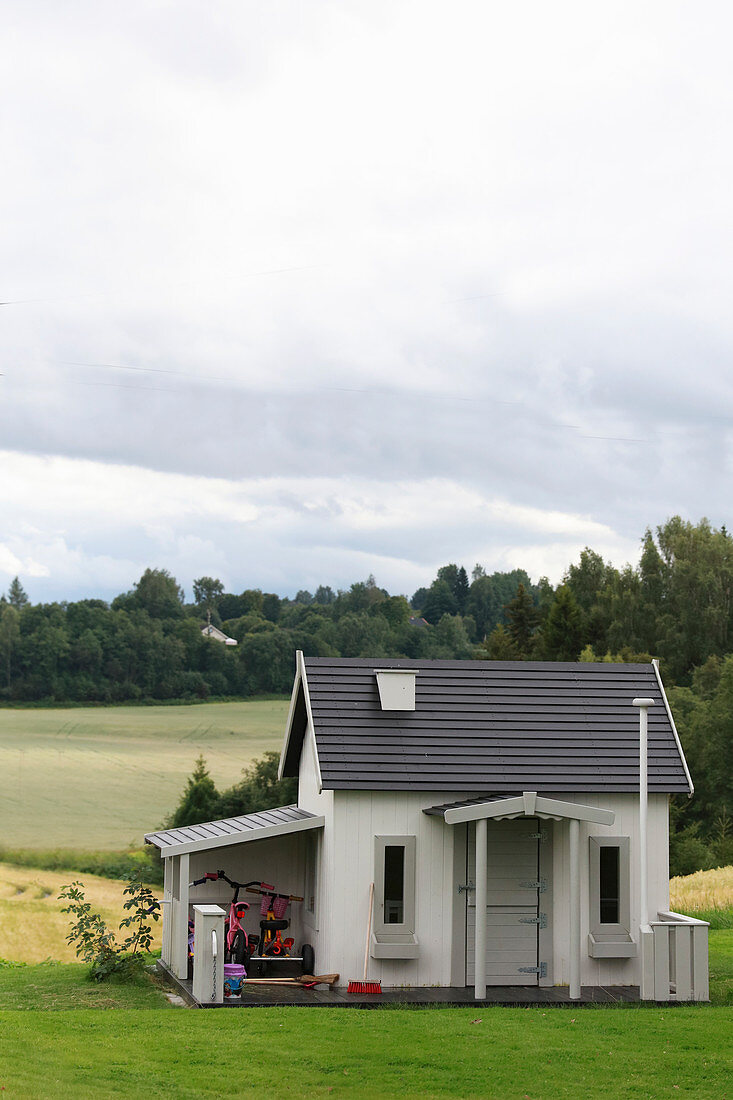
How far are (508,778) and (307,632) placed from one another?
83.2 metres

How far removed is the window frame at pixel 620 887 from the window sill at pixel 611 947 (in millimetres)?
42

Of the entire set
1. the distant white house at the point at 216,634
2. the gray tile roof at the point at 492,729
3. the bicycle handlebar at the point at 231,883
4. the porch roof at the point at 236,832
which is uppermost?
the distant white house at the point at 216,634

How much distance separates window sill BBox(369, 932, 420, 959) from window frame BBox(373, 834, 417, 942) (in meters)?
0.01

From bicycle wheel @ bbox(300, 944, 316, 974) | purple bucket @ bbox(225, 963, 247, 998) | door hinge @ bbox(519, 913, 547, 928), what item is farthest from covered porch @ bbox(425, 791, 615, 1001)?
purple bucket @ bbox(225, 963, 247, 998)

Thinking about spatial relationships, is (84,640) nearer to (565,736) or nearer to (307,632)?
(307,632)

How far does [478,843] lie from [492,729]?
2.59 metres

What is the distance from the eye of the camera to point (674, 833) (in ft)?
154

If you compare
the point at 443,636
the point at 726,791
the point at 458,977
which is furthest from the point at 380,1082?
the point at 443,636

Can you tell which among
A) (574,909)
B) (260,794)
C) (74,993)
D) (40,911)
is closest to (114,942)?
(74,993)

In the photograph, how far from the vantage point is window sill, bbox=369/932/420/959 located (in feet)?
54.5

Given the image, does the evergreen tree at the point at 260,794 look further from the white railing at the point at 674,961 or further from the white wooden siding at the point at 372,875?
the white railing at the point at 674,961

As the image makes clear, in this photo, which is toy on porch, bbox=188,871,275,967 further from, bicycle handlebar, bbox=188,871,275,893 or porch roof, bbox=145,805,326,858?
porch roof, bbox=145,805,326,858

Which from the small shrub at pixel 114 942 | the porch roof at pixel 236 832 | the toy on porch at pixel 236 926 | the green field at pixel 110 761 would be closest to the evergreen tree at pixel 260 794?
the green field at pixel 110 761

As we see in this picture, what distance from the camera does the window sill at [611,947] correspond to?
56.2ft
